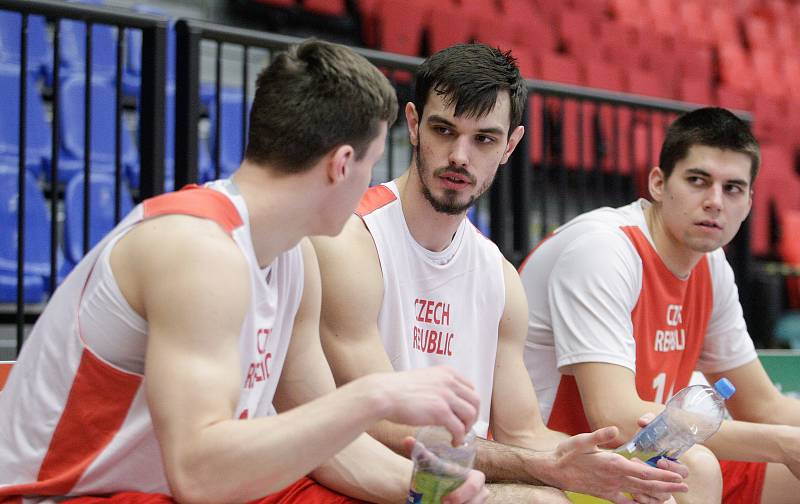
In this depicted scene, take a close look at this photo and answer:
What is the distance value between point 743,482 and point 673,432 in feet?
2.40

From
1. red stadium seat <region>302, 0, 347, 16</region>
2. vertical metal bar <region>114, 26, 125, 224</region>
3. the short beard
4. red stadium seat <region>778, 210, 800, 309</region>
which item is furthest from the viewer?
red stadium seat <region>778, 210, 800, 309</region>

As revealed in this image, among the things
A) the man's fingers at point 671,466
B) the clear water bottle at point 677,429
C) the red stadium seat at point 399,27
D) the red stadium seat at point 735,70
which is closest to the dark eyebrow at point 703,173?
the clear water bottle at point 677,429

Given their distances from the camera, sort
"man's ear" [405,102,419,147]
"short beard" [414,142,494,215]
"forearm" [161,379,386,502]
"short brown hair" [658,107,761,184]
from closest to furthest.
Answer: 1. "forearm" [161,379,386,502]
2. "short beard" [414,142,494,215]
3. "man's ear" [405,102,419,147]
4. "short brown hair" [658,107,761,184]

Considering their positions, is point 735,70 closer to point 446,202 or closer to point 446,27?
point 446,27

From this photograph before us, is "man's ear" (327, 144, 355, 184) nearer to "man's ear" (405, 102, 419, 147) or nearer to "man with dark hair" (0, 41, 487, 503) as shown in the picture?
"man with dark hair" (0, 41, 487, 503)

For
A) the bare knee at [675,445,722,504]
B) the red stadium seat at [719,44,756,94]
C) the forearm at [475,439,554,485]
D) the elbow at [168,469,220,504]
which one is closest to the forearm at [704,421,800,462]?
the bare knee at [675,445,722,504]

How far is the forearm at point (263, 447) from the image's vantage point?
134cm

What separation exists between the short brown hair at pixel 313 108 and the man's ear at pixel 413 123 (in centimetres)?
75

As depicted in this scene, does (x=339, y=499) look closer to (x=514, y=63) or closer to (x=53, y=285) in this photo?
(x=514, y=63)

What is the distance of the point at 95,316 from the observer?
149 cm

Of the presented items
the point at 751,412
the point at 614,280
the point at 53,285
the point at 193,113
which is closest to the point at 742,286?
the point at 751,412

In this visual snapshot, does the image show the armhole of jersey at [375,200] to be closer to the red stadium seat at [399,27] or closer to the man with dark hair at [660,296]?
the man with dark hair at [660,296]

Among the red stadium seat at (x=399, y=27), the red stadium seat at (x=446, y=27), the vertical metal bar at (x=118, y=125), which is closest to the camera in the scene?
the vertical metal bar at (x=118, y=125)

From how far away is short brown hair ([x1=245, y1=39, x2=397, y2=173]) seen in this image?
60.5 inches
